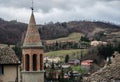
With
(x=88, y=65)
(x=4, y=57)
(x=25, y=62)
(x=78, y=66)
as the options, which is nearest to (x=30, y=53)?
(x=25, y=62)

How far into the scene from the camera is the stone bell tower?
38312 millimetres

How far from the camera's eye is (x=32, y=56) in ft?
127

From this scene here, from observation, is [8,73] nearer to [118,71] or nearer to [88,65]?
[118,71]

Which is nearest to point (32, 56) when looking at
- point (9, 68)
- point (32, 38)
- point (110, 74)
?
point (32, 38)

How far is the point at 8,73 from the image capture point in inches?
1332

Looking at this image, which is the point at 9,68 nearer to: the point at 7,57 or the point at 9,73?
the point at 9,73

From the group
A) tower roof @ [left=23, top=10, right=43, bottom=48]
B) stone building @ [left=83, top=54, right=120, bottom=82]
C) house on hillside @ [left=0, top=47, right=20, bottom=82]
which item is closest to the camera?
stone building @ [left=83, top=54, right=120, bottom=82]

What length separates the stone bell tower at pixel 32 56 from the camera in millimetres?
38312

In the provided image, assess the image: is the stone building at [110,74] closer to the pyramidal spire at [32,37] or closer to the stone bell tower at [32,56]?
the stone bell tower at [32,56]

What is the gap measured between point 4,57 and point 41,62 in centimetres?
539

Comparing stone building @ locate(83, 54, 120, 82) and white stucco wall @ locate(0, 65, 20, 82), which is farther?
white stucco wall @ locate(0, 65, 20, 82)

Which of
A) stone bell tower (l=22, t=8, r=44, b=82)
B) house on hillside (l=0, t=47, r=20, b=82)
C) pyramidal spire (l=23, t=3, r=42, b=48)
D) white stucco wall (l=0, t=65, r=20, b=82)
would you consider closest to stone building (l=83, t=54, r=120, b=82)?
house on hillside (l=0, t=47, r=20, b=82)

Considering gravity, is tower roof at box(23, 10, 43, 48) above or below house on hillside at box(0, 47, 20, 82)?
above

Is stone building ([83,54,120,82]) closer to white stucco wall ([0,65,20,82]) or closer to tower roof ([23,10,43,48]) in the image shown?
white stucco wall ([0,65,20,82])
